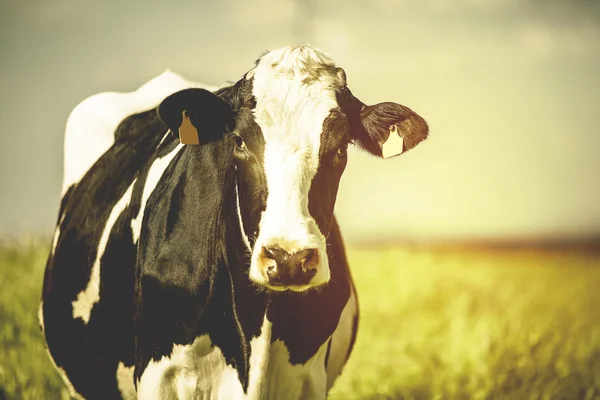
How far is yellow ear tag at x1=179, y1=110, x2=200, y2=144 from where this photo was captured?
3.00 m

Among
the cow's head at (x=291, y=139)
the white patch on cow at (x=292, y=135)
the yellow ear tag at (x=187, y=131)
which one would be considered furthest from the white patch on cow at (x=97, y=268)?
the white patch on cow at (x=292, y=135)

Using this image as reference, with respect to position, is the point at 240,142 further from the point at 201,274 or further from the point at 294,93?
the point at 201,274

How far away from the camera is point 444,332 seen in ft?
21.0

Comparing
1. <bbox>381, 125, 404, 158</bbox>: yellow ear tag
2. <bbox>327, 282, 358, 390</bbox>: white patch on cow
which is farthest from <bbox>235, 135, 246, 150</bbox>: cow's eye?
<bbox>327, 282, 358, 390</bbox>: white patch on cow

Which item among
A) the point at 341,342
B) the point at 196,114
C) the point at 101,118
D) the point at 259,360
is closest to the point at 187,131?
the point at 196,114

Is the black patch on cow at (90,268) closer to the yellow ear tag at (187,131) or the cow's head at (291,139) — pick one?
the yellow ear tag at (187,131)

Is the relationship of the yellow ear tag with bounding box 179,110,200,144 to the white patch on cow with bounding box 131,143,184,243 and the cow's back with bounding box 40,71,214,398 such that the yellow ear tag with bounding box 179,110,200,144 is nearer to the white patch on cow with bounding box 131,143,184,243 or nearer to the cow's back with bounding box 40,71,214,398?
the white patch on cow with bounding box 131,143,184,243

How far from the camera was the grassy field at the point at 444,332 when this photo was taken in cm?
521

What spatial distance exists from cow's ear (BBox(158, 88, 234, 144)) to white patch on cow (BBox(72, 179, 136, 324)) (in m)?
0.69

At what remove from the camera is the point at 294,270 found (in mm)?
2516

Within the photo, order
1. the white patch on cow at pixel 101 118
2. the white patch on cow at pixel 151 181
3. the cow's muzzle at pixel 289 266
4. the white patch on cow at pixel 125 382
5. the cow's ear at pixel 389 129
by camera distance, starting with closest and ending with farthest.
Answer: the cow's muzzle at pixel 289 266
the cow's ear at pixel 389 129
the white patch on cow at pixel 151 181
the white patch on cow at pixel 125 382
the white patch on cow at pixel 101 118

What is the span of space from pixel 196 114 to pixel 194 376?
0.96m

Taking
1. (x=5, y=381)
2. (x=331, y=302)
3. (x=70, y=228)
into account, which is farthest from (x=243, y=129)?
(x=5, y=381)

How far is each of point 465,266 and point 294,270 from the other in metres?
7.27
